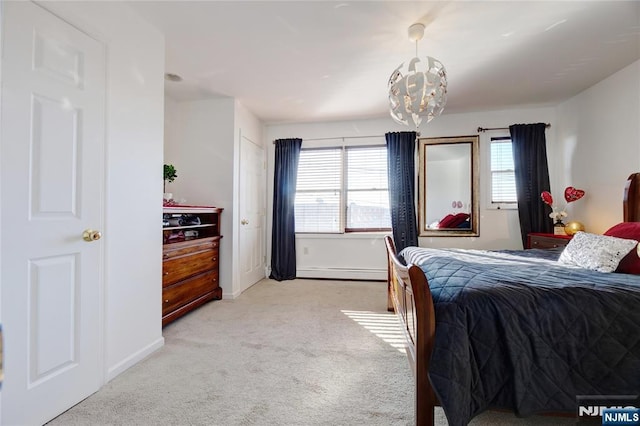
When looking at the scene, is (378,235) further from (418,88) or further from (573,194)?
(418,88)

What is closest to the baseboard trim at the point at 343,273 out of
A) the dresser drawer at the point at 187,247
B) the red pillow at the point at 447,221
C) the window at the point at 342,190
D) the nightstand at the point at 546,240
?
the window at the point at 342,190

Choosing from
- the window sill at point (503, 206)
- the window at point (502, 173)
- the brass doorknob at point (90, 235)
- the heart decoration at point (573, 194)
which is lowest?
the brass doorknob at point (90, 235)

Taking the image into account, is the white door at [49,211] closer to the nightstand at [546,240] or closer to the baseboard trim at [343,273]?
the baseboard trim at [343,273]

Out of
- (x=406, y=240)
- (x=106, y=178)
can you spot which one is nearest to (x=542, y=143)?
(x=406, y=240)

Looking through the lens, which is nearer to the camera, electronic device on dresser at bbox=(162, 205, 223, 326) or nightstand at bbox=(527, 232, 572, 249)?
electronic device on dresser at bbox=(162, 205, 223, 326)

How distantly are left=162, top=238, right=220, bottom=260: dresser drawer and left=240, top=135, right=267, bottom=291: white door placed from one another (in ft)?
1.65

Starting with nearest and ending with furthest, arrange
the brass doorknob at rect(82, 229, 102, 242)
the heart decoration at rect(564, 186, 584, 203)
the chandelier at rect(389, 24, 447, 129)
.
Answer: the brass doorknob at rect(82, 229, 102, 242) → the chandelier at rect(389, 24, 447, 129) → the heart decoration at rect(564, 186, 584, 203)

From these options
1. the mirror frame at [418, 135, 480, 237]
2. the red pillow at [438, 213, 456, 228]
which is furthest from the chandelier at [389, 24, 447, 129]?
the red pillow at [438, 213, 456, 228]

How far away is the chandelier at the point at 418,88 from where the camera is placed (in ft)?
7.29

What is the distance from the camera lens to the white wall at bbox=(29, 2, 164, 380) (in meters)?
1.84

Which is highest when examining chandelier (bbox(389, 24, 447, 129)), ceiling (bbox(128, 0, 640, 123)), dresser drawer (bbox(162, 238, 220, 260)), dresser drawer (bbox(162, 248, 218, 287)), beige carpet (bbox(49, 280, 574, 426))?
ceiling (bbox(128, 0, 640, 123))

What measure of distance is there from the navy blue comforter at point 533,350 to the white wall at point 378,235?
2.96 meters

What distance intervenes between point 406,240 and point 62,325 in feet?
12.0

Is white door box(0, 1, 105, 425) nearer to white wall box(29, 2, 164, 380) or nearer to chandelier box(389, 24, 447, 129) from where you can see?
white wall box(29, 2, 164, 380)
